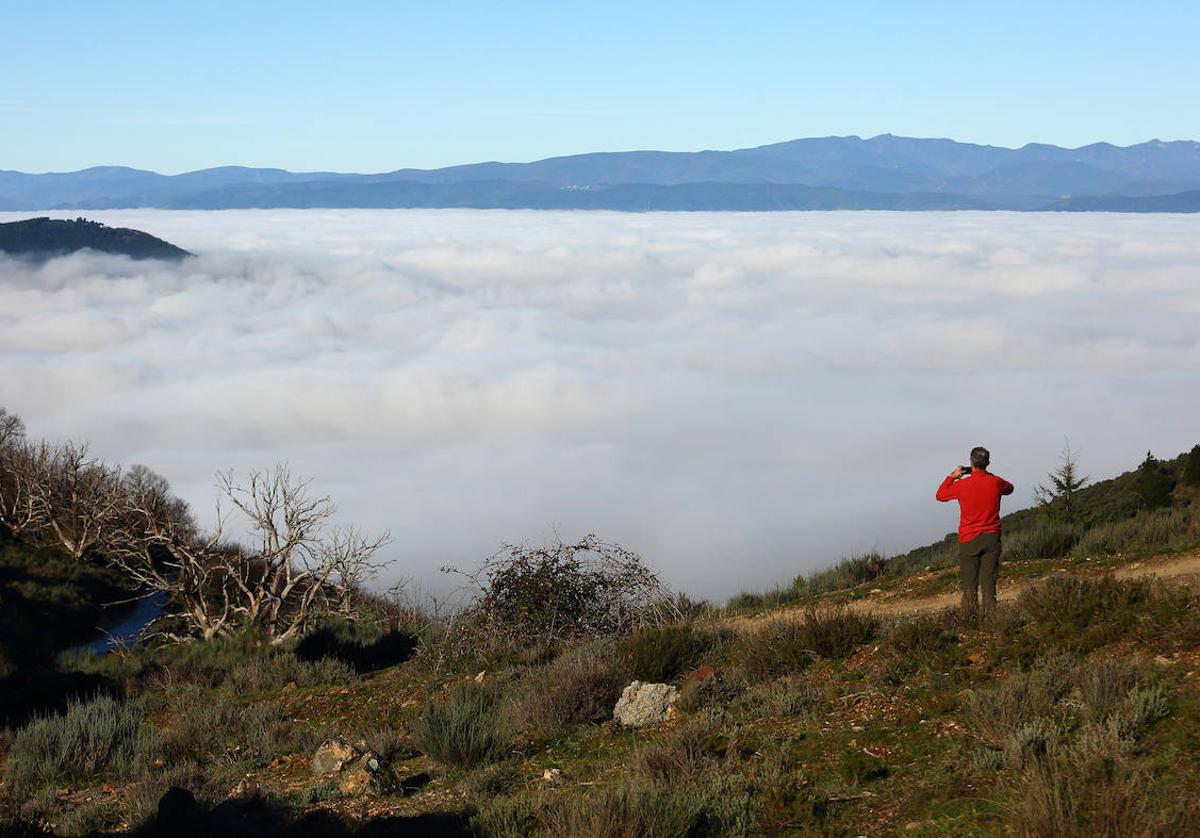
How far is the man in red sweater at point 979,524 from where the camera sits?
8.69m

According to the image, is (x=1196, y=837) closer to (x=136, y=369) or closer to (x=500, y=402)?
(x=500, y=402)

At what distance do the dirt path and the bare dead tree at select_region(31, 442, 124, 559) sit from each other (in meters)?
17.4

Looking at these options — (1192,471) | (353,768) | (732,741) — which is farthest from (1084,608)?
(1192,471)

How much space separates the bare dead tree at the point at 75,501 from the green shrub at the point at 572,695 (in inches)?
699

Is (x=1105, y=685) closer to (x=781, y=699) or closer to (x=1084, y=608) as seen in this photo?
(x=1084, y=608)

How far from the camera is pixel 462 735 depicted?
25.3 feet

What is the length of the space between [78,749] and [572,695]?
13.5 feet

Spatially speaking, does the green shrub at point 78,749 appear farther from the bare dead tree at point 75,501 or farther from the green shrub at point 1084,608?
the bare dead tree at point 75,501

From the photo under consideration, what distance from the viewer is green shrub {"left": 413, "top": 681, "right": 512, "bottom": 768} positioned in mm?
7582

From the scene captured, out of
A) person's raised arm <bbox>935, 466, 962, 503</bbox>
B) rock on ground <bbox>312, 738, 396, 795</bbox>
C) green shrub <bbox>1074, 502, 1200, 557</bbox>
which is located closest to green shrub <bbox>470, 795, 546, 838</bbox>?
rock on ground <bbox>312, 738, 396, 795</bbox>

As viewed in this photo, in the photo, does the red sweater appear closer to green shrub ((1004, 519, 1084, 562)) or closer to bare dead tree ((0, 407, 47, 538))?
green shrub ((1004, 519, 1084, 562))

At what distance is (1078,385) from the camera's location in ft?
525

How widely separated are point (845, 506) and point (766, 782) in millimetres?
95632

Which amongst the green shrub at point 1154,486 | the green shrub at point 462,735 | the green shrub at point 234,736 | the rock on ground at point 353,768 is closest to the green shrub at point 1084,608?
the green shrub at point 462,735
